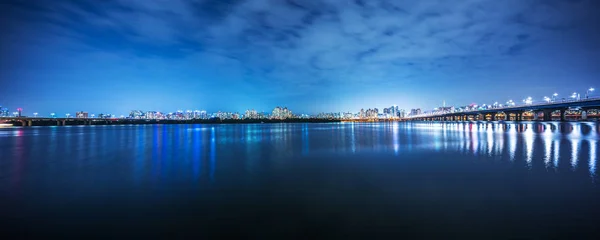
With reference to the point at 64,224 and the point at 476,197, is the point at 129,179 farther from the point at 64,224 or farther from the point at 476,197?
the point at 476,197

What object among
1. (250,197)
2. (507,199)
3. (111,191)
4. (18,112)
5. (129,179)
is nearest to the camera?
(507,199)

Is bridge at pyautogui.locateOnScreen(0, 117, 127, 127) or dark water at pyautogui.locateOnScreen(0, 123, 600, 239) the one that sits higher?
bridge at pyautogui.locateOnScreen(0, 117, 127, 127)

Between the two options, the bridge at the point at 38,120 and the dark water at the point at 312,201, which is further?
the bridge at the point at 38,120

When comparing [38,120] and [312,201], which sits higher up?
[38,120]

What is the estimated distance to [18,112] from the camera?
162 meters

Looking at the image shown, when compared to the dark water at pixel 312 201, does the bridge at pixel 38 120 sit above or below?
above

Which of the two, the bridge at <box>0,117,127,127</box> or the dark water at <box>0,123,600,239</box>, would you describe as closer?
the dark water at <box>0,123,600,239</box>

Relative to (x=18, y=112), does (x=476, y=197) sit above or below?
below

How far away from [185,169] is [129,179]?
281 centimetres

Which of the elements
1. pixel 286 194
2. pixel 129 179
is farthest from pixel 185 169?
pixel 286 194

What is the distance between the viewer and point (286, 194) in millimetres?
9195

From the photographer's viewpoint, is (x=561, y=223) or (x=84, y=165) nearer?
(x=561, y=223)

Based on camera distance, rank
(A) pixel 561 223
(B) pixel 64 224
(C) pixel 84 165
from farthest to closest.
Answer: (C) pixel 84 165, (B) pixel 64 224, (A) pixel 561 223

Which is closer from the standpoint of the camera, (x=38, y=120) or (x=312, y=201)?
(x=312, y=201)
